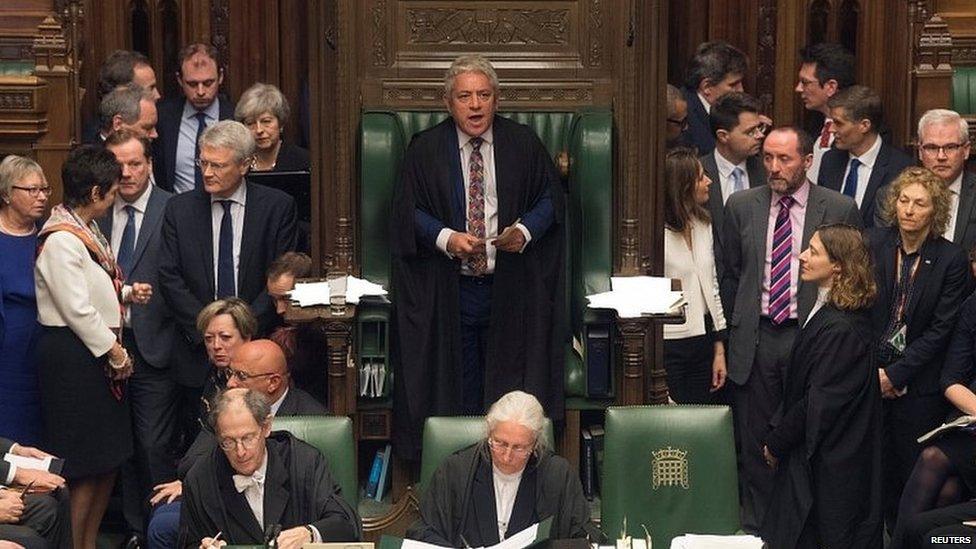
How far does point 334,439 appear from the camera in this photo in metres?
6.77

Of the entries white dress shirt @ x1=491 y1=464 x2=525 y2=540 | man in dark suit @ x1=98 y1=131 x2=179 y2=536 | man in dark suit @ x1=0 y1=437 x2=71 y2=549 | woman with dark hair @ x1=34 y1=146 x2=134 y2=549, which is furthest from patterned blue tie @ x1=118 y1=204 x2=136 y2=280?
white dress shirt @ x1=491 y1=464 x2=525 y2=540

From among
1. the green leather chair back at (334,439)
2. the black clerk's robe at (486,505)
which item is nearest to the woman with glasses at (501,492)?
the black clerk's robe at (486,505)

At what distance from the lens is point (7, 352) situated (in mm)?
7441

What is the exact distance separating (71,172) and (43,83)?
1355 mm

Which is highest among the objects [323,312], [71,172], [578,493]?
[71,172]

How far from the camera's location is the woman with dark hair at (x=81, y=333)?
24.2 feet

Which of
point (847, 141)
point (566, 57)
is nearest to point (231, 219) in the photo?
point (566, 57)

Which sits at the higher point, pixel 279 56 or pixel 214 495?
pixel 279 56

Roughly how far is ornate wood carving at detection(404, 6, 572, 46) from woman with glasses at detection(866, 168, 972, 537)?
1.54 m

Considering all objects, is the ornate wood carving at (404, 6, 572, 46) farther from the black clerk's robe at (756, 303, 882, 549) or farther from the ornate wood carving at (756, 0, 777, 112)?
the ornate wood carving at (756, 0, 777, 112)

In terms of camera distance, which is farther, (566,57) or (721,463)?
(566,57)

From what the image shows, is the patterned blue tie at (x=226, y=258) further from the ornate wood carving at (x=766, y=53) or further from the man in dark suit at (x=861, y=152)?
the ornate wood carving at (x=766, y=53)

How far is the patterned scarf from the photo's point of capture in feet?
24.3

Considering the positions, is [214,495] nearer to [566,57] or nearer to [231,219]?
[231,219]
